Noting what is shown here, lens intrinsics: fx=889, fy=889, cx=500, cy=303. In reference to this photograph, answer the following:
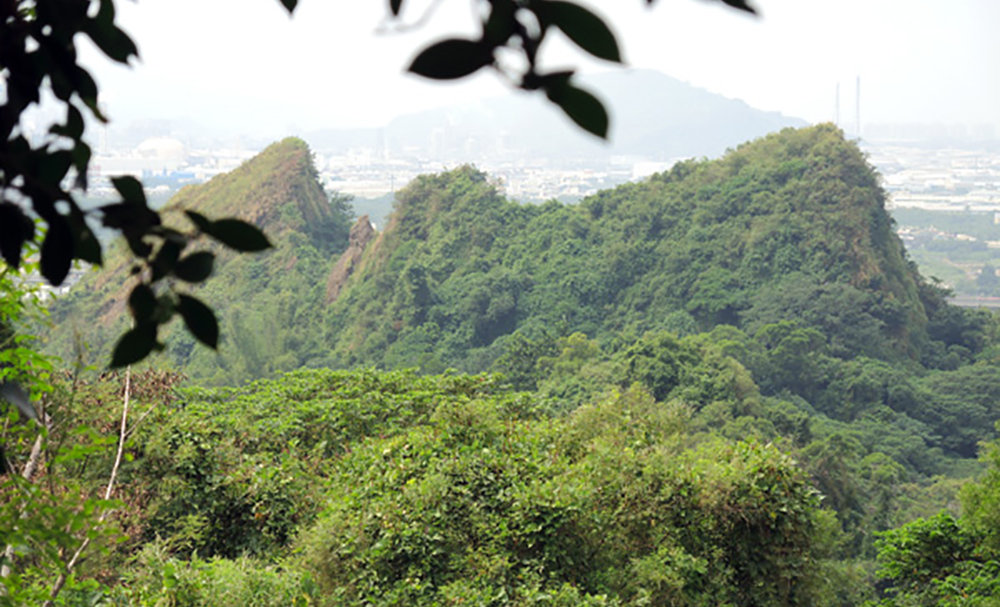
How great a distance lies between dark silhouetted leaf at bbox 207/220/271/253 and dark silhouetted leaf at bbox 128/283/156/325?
2.9 inches

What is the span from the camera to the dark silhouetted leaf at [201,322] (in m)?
0.61

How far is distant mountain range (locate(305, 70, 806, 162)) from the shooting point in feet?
194

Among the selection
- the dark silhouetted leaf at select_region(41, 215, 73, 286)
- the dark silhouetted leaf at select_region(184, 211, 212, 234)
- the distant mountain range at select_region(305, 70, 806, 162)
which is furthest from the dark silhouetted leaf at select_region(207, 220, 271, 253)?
the distant mountain range at select_region(305, 70, 806, 162)

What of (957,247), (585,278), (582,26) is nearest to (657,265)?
(585,278)

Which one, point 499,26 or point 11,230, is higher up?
point 499,26

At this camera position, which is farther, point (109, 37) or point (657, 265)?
point (657, 265)

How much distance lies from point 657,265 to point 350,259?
8.13 metres

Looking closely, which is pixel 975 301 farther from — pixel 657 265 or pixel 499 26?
pixel 499 26

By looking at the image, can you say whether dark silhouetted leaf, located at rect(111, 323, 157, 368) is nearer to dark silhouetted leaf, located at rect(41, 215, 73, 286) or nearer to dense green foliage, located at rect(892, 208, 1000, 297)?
dark silhouetted leaf, located at rect(41, 215, 73, 286)

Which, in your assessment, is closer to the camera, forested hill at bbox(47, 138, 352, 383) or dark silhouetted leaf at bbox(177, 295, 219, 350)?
dark silhouetted leaf at bbox(177, 295, 219, 350)

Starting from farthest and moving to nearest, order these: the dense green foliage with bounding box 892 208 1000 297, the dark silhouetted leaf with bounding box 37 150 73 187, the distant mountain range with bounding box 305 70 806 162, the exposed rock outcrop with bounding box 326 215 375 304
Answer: the distant mountain range with bounding box 305 70 806 162, the dense green foliage with bounding box 892 208 1000 297, the exposed rock outcrop with bounding box 326 215 375 304, the dark silhouetted leaf with bounding box 37 150 73 187

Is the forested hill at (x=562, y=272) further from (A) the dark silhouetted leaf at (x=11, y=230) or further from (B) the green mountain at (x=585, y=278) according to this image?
(A) the dark silhouetted leaf at (x=11, y=230)

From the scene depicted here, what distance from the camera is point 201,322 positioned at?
0.62 metres

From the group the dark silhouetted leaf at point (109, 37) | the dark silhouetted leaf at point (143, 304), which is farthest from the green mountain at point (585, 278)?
the dark silhouetted leaf at point (143, 304)
